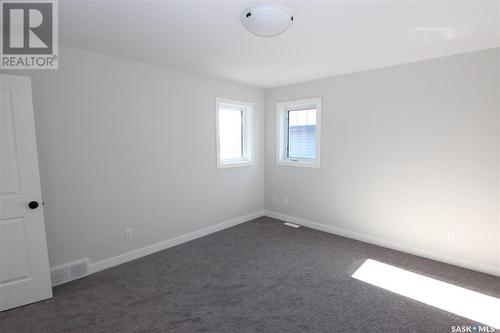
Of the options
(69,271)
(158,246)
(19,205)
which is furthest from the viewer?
(158,246)

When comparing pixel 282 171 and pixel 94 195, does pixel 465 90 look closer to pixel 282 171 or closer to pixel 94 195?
pixel 282 171

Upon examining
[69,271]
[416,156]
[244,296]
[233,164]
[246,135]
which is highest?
[246,135]

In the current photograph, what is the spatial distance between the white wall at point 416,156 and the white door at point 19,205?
369 centimetres

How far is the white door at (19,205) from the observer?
2.24 meters

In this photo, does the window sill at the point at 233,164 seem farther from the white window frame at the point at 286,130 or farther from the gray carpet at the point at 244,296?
the gray carpet at the point at 244,296

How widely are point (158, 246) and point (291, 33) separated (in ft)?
10.3

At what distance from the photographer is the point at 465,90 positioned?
290 centimetres

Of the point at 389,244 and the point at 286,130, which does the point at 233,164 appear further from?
the point at 389,244

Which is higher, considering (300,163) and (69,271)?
(300,163)

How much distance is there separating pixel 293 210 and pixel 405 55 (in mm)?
2940

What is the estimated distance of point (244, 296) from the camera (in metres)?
2.48

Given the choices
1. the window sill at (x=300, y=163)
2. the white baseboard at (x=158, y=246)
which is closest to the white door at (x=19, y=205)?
the white baseboard at (x=158, y=246)

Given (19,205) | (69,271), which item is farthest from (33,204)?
(69,271)

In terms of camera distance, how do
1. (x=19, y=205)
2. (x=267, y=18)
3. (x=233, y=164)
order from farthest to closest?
(x=233, y=164), (x=19, y=205), (x=267, y=18)
